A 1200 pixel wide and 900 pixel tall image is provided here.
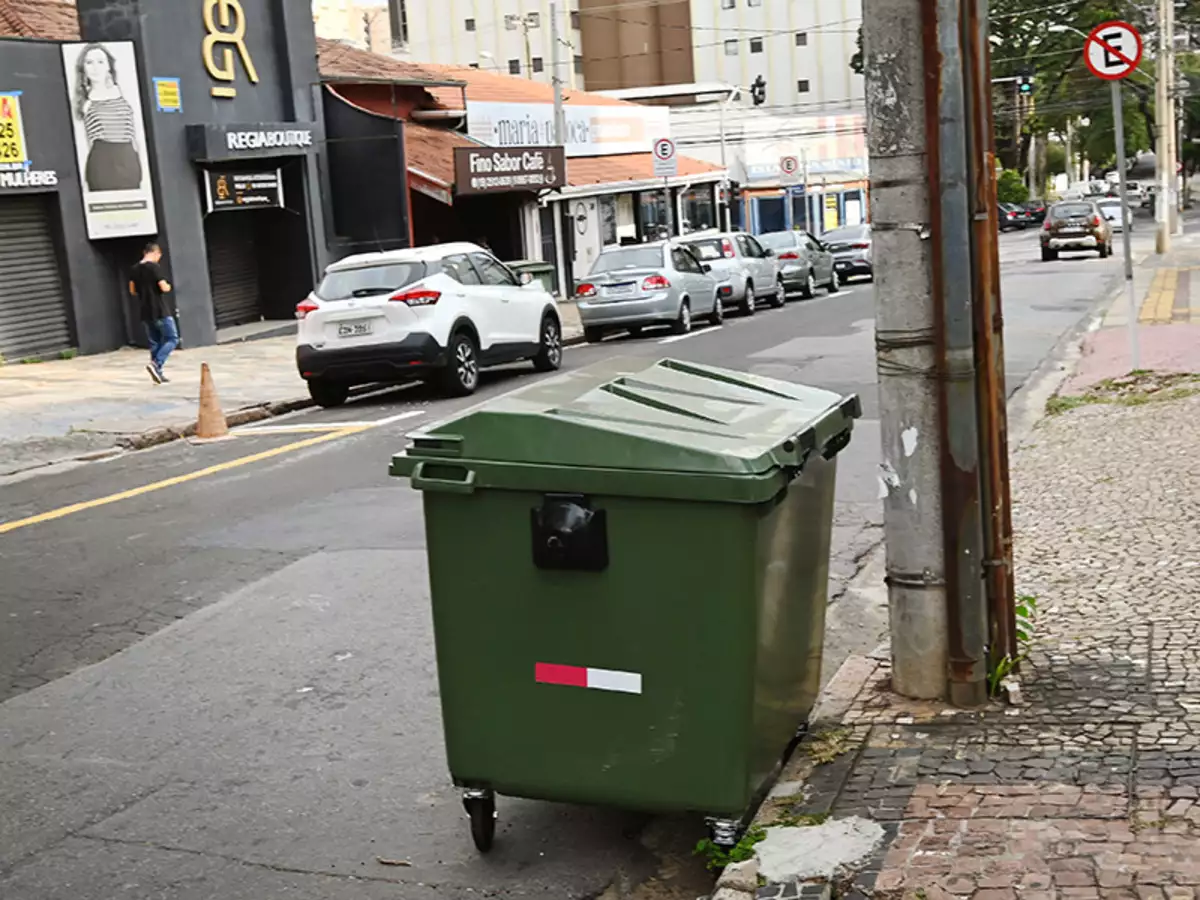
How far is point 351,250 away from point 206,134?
5.02 metres

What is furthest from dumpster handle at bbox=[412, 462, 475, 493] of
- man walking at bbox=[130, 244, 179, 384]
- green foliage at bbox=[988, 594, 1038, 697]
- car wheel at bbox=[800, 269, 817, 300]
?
car wheel at bbox=[800, 269, 817, 300]

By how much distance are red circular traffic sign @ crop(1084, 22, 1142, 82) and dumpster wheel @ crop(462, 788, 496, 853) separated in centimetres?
1088

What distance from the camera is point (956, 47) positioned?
5.00m

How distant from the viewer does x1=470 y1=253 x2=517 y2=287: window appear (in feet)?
58.3

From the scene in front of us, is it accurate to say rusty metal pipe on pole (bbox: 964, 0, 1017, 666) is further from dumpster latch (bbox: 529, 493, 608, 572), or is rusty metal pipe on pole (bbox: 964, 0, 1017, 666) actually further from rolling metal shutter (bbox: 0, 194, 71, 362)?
rolling metal shutter (bbox: 0, 194, 71, 362)

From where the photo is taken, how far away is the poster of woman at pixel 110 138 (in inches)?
901

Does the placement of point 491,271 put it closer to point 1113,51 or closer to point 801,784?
point 1113,51

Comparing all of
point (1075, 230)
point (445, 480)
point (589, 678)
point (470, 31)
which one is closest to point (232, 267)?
point (1075, 230)

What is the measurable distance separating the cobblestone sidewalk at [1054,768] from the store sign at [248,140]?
64.9 ft

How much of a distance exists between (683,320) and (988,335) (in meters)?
19.6

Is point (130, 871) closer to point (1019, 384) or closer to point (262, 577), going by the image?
point (262, 577)

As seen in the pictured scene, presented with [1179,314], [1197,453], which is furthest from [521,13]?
[1197,453]

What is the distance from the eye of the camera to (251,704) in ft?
21.1

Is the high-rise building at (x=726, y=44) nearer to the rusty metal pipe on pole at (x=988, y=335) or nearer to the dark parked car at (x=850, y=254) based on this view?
the dark parked car at (x=850, y=254)
